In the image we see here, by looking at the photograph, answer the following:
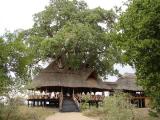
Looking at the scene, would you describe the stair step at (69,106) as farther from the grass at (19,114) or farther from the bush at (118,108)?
the bush at (118,108)

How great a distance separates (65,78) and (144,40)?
20.9 meters

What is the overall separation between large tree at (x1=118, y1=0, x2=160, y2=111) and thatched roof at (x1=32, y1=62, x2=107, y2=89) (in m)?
17.0

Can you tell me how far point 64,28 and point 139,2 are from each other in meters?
19.0

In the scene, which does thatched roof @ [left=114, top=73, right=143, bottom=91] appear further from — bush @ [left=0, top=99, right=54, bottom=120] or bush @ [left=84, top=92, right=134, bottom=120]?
bush @ [left=84, top=92, right=134, bottom=120]

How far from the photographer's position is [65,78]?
4519cm

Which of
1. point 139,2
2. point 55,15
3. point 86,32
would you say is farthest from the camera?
point 55,15

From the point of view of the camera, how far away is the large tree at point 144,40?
2495 cm

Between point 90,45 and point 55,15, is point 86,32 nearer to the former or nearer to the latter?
point 90,45

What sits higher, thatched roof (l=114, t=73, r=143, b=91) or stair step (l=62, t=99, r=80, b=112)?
thatched roof (l=114, t=73, r=143, b=91)

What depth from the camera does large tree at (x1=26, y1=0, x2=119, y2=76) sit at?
43438mm

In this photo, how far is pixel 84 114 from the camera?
36562 mm

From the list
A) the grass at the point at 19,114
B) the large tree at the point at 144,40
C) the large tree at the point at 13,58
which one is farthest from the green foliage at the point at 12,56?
the large tree at the point at 144,40

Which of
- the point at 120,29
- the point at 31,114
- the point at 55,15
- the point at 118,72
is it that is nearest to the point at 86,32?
the point at 55,15

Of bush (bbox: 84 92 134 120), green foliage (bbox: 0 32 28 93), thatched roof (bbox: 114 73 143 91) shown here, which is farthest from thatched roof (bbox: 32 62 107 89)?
bush (bbox: 84 92 134 120)
